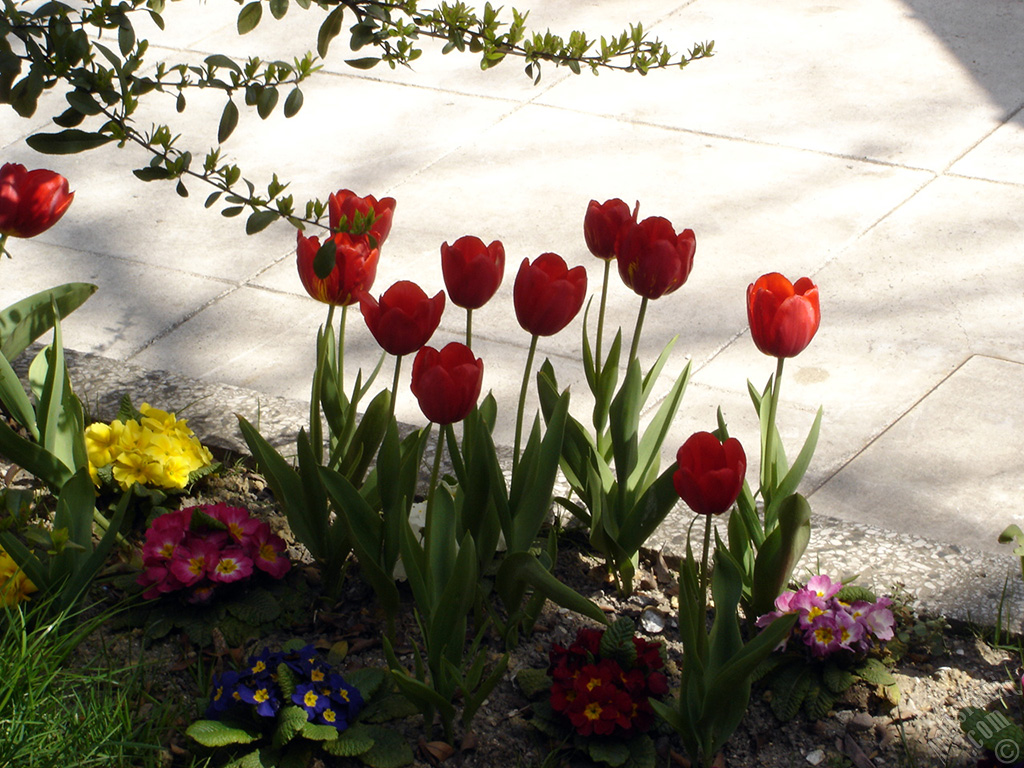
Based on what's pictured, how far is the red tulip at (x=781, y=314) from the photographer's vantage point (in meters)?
1.93

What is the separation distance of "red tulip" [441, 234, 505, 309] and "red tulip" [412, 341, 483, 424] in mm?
191

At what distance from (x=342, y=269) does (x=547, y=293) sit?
1.15 ft

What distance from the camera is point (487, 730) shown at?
2.06 metres

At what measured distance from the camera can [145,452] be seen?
2.53 metres

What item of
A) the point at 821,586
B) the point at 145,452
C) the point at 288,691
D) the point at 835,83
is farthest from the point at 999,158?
the point at 288,691

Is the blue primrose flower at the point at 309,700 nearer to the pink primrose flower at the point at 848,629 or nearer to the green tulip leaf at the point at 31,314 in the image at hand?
the pink primrose flower at the point at 848,629

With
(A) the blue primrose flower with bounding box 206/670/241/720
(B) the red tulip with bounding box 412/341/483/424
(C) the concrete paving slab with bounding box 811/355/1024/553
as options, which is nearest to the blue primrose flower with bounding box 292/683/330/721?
(A) the blue primrose flower with bounding box 206/670/241/720

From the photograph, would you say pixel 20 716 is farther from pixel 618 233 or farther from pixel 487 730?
pixel 618 233

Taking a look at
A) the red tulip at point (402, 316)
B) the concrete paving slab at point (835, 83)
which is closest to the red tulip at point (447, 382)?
the red tulip at point (402, 316)

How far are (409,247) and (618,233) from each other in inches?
85.1

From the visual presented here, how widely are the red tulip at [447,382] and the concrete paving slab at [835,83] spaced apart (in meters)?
3.52

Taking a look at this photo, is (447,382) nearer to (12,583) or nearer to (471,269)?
(471,269)

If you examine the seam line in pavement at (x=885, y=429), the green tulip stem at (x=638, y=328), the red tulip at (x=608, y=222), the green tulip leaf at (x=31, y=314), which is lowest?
the seam line in pavement at (x=885, y=429)

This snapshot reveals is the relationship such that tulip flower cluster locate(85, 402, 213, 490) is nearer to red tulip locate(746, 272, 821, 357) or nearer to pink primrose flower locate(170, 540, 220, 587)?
pink primrose flower locate(170, 540, 220, 587)
